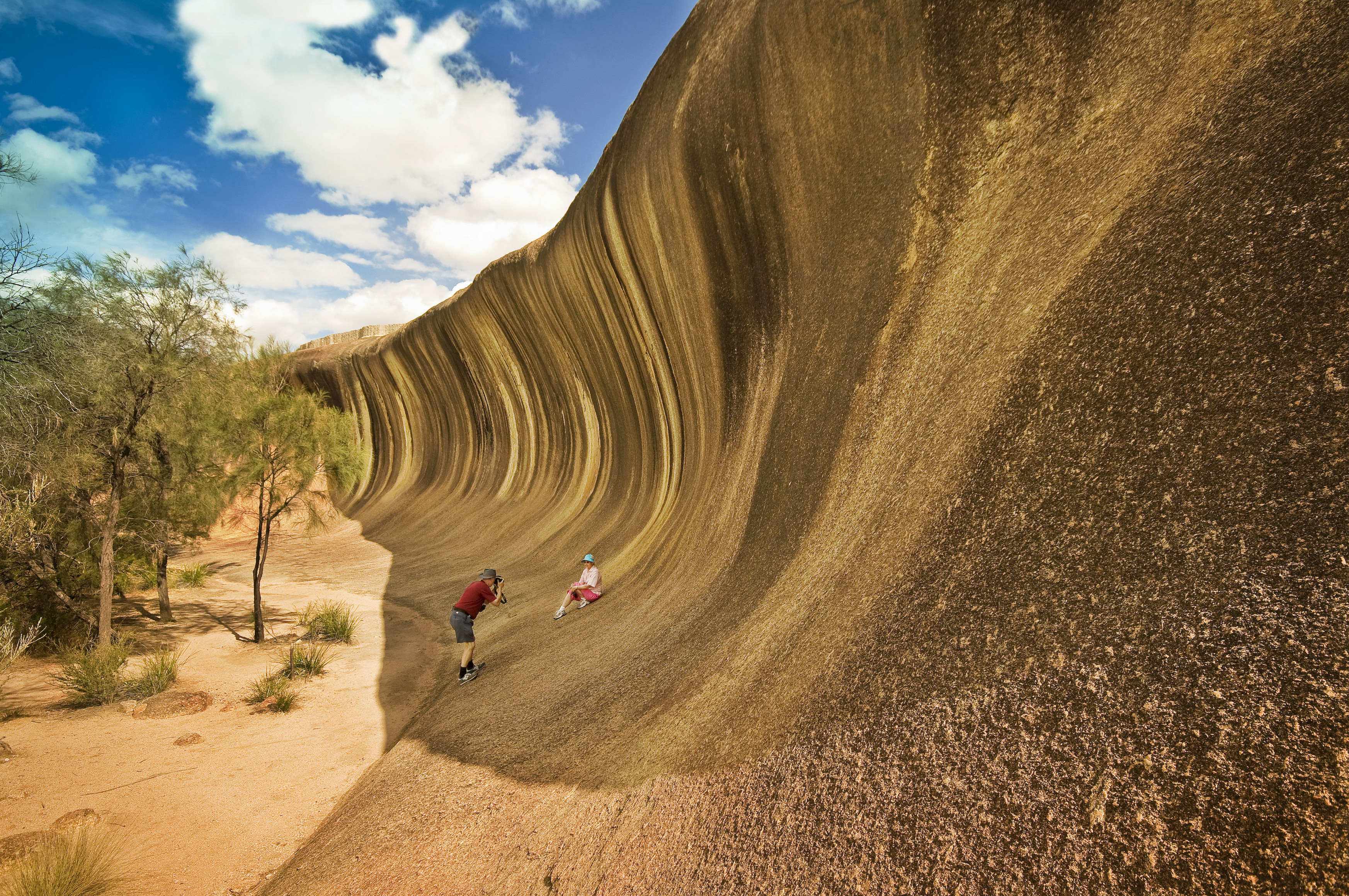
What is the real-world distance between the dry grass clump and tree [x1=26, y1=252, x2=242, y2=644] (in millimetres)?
537

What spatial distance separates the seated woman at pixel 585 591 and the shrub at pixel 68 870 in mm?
4535

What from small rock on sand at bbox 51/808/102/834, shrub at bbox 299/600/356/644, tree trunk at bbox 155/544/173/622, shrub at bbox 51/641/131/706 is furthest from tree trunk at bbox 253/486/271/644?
small rock on sand at bbox 51/808/102/834

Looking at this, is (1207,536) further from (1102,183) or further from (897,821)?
(1102,183)

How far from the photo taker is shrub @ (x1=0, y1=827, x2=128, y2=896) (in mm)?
3283

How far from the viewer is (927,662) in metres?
2.39

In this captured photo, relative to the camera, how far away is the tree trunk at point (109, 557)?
761 cm

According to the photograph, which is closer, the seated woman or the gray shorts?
the gray shorts

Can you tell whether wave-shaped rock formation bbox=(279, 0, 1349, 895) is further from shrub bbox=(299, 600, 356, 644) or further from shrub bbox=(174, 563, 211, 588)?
shrub bbox=(174, 563, 211, 588)

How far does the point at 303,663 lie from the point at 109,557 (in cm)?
267

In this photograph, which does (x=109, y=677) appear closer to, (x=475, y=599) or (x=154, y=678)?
(x=154, y=678)

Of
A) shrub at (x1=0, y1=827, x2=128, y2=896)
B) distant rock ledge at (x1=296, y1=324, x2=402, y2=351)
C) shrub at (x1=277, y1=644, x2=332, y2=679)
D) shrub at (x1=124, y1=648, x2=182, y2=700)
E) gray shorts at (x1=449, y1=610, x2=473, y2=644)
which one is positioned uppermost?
distant rock ledge at (x1=296, y1=324, x2=402, y2=351)

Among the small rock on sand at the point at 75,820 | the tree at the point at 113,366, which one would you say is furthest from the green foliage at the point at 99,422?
the small rock on sand at the point at 75,820

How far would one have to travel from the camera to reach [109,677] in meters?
6.62

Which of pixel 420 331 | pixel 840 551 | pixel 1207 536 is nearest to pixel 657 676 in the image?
pixel 840 551
